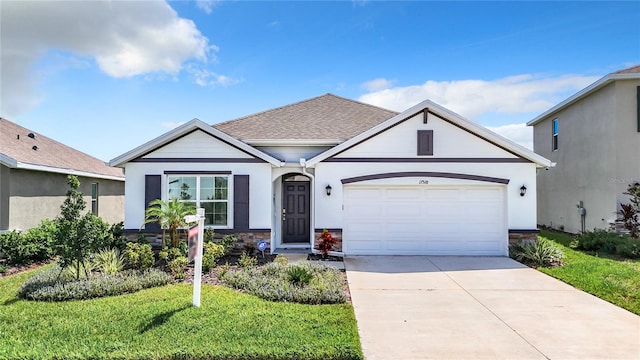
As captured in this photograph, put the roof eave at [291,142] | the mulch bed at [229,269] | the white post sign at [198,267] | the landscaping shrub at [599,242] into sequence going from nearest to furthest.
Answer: the white post sign at [198,267] < the mulch bed at [229,269] < the landscaping shrub at [599,242] < the roof eave at [291,142]

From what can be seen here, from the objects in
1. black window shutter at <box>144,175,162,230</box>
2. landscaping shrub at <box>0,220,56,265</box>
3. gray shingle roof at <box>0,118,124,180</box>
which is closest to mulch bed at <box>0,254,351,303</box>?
landscaping shrub at <box>0,220,56,265</box>

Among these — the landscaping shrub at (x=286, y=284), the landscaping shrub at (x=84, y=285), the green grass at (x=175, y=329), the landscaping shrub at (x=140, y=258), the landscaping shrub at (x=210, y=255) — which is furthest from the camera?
the landscaping shrub at (x=140, y=258)

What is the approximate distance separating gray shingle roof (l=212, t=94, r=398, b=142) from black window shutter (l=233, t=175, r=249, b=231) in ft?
5.91

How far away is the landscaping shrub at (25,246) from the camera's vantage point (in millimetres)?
9578

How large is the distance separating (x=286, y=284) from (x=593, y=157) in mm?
13685

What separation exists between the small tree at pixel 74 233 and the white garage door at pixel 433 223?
6.75 metres

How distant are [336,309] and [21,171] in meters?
11.1

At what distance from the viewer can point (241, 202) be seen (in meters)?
11.1

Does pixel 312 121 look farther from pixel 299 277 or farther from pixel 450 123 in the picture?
pixel 299 277

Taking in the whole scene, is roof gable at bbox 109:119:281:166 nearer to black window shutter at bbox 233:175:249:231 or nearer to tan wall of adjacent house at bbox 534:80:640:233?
black window shutter at bbox 233:175:249:231

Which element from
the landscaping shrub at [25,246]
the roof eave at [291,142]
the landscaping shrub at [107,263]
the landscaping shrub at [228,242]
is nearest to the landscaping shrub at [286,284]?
the landscaping shrub at [228,242]

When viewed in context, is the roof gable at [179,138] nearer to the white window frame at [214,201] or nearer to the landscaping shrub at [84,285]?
the white window frame at [214,201]

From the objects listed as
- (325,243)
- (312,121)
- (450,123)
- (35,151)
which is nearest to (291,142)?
(312,121)

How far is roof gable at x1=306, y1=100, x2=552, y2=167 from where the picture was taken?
11.1 metres
